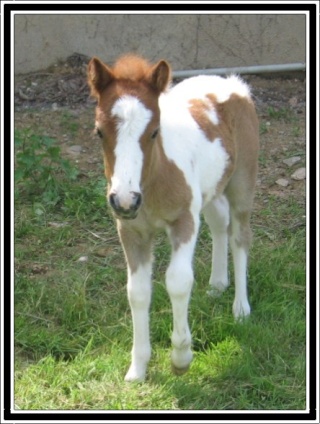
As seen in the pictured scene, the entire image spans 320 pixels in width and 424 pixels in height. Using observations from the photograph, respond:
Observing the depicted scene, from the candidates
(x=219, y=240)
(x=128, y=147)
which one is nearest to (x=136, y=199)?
(x=128, y=147)

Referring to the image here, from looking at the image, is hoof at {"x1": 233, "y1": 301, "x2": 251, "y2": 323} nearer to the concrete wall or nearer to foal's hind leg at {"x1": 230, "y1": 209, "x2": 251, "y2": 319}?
foal's hind leg at {"x1": 230, "y1": 209, "x2": 251, "y2": 319}

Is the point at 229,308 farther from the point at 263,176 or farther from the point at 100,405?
the point at 263,176

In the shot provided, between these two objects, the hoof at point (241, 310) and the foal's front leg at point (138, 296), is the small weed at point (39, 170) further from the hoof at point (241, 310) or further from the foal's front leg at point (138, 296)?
the foal's front leg at point (138, 296)

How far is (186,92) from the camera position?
5617 mm

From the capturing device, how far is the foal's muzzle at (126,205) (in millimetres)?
4191

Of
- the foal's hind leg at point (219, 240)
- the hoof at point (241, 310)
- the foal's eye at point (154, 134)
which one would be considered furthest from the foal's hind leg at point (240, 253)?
the foal's eye at point (154, 134)

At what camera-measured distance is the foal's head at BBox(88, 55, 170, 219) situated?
4234 mm

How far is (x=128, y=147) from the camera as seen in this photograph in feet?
14.2

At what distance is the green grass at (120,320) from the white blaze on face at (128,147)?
4.02 ft

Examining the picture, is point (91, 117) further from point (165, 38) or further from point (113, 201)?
point (113, 201)

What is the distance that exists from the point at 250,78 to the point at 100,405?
5.26 meters

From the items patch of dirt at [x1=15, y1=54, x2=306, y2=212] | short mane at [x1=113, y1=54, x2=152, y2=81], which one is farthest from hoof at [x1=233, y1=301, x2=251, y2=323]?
short mane at [x1=113, y1=54, x2=152, y2=81]

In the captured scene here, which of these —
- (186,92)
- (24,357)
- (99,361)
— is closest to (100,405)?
(99,361)

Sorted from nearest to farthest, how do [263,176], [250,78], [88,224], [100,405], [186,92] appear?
[100,405] < [186,92] < [88,224] < [263,176] < [250,78]
